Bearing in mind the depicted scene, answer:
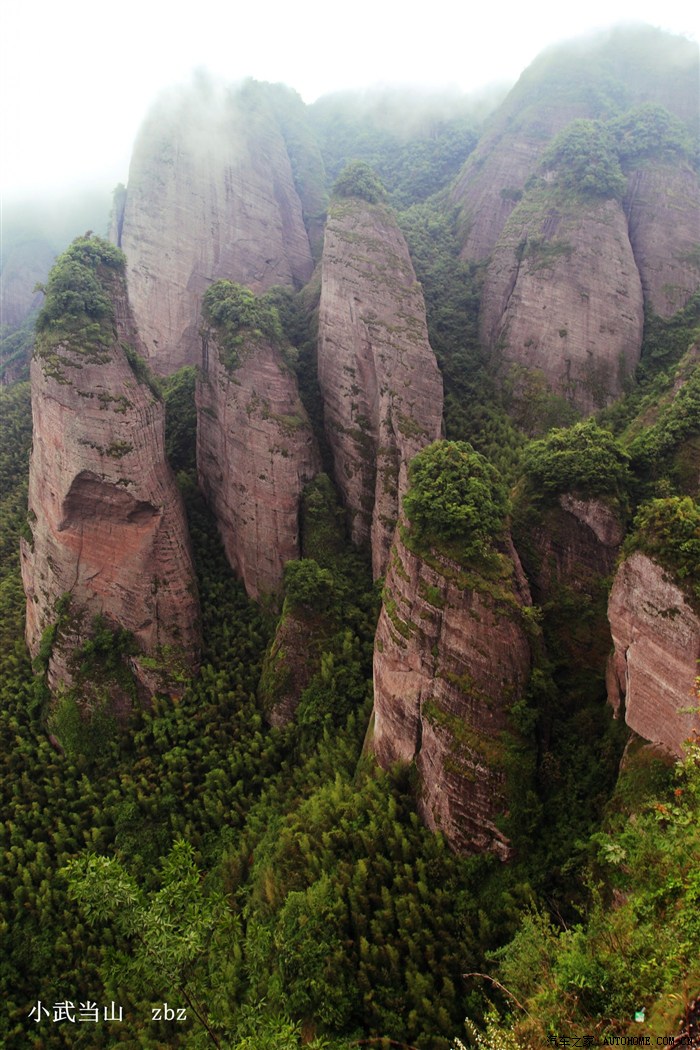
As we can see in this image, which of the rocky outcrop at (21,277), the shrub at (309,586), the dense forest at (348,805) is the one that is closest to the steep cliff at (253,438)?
the dense forest at (348,805)

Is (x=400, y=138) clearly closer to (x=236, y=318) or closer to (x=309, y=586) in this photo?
(x=236, y=318)

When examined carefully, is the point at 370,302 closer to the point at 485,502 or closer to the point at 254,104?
the point at 485,502

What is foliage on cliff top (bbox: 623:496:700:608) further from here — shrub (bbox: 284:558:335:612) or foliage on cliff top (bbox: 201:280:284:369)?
foliage on cliff top (bbox: 201:280:284:369)

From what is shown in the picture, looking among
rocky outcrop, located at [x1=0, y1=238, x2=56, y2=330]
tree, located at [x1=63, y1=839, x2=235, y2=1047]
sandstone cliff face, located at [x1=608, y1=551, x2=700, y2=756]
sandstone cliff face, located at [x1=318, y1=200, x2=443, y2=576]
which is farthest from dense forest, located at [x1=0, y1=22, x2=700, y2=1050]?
rocky outcrop, located at [x1=0, y1=238, x2=56, y2=330]

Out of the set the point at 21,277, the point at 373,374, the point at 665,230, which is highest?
the point at 665,230

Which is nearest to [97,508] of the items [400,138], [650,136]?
[650,136]

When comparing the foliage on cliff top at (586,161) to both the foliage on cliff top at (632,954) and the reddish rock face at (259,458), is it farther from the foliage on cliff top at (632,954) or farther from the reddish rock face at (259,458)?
the foliage on cliff top at (632,954)

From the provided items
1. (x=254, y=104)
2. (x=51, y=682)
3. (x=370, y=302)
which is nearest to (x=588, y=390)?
(x=370, y=302)
